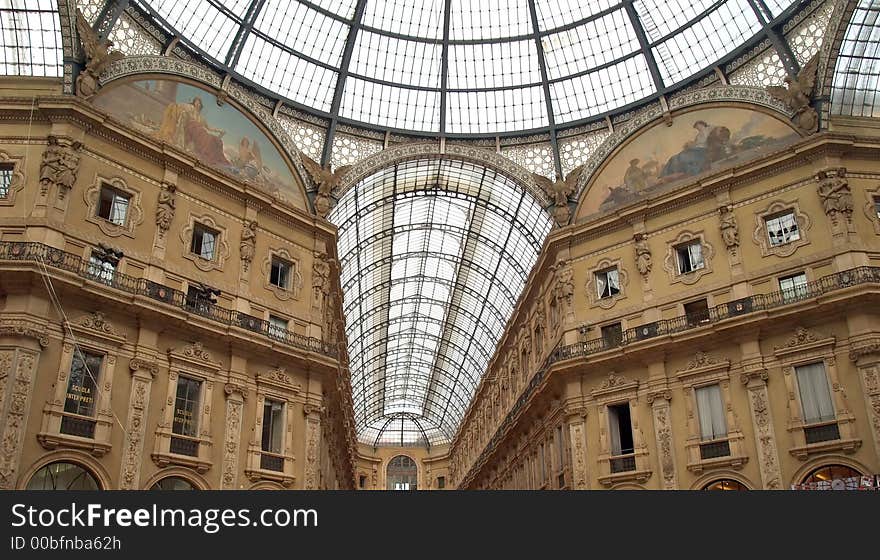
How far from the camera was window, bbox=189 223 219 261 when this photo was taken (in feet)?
91.4

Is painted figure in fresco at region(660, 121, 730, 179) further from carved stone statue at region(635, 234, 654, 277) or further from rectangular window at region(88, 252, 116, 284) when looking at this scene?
rectangular window at region(88, 252, 116, 284)

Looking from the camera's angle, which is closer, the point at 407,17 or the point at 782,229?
the point at 782,229

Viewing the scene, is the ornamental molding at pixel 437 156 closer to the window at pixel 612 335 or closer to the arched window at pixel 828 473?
the window at pixel 612 335

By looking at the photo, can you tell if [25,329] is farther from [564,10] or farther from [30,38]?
[564,10]

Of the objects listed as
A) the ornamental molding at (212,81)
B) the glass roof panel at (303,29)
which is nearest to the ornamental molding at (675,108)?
the ornamental molding at (212,81)

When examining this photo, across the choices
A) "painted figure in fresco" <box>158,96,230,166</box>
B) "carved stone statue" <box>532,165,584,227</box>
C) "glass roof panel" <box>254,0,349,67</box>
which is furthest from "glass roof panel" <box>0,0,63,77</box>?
"carved stone statue" <box>532,165,584,227</box>

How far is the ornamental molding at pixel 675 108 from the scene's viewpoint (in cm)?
2983

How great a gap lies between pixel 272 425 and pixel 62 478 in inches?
330

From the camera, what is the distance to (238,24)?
32969 millimetres

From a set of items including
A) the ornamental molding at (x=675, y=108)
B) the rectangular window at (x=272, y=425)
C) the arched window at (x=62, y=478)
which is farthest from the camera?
the ornamental molding at (x=675, y=108)

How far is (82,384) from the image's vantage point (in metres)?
22.8

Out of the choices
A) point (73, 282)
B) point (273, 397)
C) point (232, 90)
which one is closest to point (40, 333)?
point (73, 282)

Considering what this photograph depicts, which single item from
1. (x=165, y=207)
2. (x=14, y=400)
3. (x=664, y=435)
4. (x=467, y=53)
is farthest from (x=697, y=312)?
(x=14, y=400)

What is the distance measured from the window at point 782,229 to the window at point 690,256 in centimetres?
284
